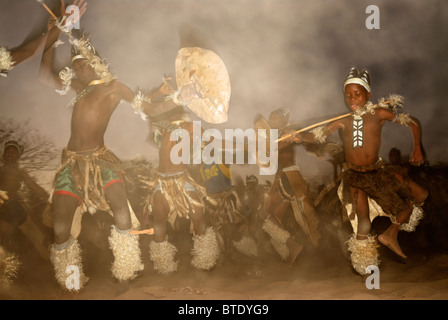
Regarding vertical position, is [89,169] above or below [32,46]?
below

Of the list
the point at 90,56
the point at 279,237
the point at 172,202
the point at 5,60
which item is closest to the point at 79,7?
the point at 90,56

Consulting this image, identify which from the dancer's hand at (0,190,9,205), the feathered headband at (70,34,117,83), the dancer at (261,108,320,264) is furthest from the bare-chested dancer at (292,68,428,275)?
the dancer's hand at (0,190,9,205)

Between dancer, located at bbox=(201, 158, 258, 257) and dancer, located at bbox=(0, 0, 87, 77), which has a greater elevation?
dancer, located at bbox=(0, 0, 87, 77)

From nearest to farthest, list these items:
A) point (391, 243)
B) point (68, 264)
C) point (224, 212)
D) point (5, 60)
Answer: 1. point (68, 264)
2. point (391, 243)
3. point (5, 60)
4. point (224, 212)

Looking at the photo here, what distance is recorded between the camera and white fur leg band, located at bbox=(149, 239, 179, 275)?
13.2ft

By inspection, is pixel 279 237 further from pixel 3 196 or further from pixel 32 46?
pixel 32 46

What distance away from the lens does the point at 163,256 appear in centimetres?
403

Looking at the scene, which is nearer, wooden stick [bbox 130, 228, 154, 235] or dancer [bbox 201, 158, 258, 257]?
wooden stick [bbox 130, 228, 154, 235]

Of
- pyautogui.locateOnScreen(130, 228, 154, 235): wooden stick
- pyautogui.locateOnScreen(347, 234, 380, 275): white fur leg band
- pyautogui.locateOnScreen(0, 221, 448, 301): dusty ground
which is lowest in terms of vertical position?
pyautogui.locateOnScreen(0, 221, 448, 301): dusty ground

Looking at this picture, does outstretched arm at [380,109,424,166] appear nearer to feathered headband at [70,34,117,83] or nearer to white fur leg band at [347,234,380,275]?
white fur leg band at [347,234,380,275]

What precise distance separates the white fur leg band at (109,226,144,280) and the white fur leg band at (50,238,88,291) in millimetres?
355

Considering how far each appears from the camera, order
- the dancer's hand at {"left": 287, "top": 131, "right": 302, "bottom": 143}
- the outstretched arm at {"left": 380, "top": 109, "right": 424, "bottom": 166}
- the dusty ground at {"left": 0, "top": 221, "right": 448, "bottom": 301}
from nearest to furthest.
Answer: the dusty ground at {"left": 0, "top": 221, "right": 448, "bottom": 301} → the outstretched arm at {"left": 380, "top": 109, "right": 424, "bottom": 166} → the dancer's hand at {"left": 287, "top": 131, "right": 302, "bottom": 143}

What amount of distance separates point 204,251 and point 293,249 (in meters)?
1.01
